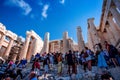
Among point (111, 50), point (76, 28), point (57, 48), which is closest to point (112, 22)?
point (76, 28)

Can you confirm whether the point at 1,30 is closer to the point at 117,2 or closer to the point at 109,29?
the point at 109,29

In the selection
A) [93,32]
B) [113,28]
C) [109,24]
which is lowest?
[113,28]

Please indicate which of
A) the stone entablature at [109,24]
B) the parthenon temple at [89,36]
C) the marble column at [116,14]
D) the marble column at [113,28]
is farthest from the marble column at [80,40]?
the marble column at [116,14]

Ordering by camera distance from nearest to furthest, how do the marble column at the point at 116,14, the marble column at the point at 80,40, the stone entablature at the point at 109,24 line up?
the marble column at the point at 116,14 < the stone entablature at the point at 109,24 < the marble column at the point at 80,40

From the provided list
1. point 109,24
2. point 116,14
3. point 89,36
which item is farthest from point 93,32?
point 116,14

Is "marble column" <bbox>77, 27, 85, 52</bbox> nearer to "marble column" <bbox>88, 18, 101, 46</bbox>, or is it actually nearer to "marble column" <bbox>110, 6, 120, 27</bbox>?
"marble column" <bbox>88, 18, 101, 46</bbox>

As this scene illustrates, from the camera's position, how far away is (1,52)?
34438 millimetres

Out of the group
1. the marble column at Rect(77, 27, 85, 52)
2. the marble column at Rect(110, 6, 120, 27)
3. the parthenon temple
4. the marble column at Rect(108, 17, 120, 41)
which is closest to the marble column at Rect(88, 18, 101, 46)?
the parthenon temple

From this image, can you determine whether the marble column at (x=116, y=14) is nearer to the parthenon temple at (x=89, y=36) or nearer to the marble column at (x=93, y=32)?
the parthenon temple at (x=89, y=36)

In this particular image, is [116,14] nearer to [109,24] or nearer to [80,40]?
[109,24]

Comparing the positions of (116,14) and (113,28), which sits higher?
(113,28)

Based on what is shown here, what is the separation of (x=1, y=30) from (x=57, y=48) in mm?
13997

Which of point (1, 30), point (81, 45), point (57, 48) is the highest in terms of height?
point (1, 30)

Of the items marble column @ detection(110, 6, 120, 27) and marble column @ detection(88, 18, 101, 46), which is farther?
marble column @ detection(88, 18, 101, 46)
